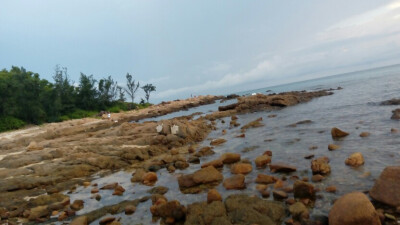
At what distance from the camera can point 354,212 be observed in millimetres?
5246

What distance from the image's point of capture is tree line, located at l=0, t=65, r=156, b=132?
4825 cm

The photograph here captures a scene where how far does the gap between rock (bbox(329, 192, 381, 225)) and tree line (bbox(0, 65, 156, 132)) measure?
55.2 meters

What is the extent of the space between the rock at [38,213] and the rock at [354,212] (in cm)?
881

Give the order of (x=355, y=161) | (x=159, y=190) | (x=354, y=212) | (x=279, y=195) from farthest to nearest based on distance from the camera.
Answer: (x=159, y=190) → (x=355, y=161) → (x=279, y=195) → (x=354, y=212)

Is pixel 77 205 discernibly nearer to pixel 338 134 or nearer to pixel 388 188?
pixel 388 188

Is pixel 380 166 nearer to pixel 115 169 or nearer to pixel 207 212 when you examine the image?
pixel 207 212

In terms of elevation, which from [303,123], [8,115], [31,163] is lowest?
[303,123]

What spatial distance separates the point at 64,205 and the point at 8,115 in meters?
50.0

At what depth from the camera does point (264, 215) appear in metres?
6.24

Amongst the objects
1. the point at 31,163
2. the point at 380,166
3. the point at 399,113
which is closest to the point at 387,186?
the point at 380,166

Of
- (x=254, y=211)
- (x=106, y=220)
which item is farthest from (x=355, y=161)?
(x=106, y=220)

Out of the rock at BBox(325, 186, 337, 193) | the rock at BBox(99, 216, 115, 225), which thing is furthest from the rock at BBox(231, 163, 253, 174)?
the rock at BBox(99, 216, 115, 225)

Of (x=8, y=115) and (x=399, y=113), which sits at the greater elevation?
(x=8, y=115)

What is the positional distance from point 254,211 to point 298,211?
41.5 inches
